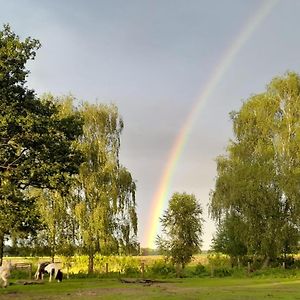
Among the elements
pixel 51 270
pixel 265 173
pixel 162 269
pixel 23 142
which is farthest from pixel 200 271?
pixel 23 142

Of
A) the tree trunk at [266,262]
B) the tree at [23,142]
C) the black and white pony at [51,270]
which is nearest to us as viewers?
the tree at [23,142]

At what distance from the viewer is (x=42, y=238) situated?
161ft

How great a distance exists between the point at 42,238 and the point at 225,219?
18.8 meters

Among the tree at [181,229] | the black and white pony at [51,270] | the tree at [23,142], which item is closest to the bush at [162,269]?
the tree at [181,229]

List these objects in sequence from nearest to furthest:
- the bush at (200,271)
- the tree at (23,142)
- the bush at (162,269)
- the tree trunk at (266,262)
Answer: the tree at (23,142)
the bush at (162,269)
the bush at (200,271)
the tree trunk at (266,262)

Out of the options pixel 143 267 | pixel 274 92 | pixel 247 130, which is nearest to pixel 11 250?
pixel 143 267

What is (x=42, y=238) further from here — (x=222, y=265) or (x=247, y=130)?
(x=247, y=130)

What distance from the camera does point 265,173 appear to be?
47.6 m

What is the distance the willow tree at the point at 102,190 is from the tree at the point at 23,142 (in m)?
18.3

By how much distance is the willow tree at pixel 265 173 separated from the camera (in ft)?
156

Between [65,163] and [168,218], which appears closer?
[65,163]

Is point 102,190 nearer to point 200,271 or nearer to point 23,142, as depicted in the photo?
point 200,271

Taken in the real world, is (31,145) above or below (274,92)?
below

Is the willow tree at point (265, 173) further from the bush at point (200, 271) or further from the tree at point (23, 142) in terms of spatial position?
the tree at point (23, 142)
